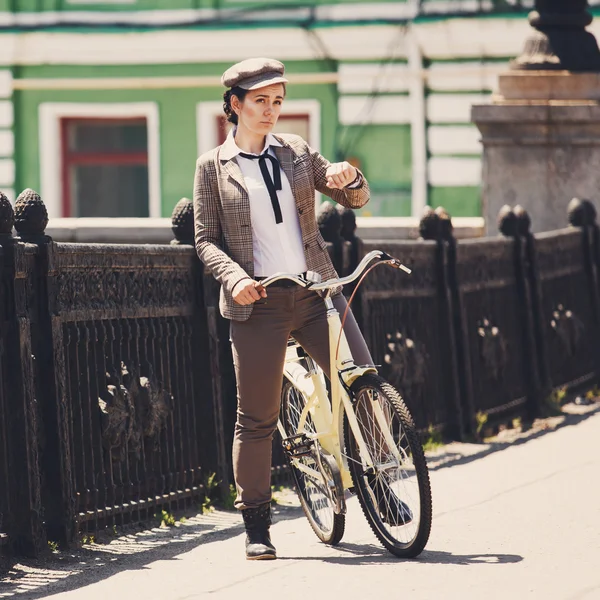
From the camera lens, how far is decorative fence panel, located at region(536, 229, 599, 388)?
1111cm

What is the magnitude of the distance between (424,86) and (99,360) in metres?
12.1

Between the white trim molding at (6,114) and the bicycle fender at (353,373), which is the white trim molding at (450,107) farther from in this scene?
the bicycle fender at (353,373)

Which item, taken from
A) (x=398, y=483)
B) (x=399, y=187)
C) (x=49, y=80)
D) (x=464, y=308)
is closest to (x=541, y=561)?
(x=398, y=483)

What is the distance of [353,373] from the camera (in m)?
6.28

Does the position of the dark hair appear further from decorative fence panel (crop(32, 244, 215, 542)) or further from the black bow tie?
decorative fence panel (crop(32, 244, 215, 542))

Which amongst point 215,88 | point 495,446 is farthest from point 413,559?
point 215,88

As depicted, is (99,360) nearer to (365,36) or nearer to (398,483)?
(398,483)

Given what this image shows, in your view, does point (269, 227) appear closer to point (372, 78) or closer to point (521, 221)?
point (521, 221)

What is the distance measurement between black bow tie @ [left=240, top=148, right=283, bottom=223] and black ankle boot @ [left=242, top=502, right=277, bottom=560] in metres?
1.08

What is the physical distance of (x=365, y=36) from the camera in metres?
18.8

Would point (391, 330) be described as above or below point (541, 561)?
above

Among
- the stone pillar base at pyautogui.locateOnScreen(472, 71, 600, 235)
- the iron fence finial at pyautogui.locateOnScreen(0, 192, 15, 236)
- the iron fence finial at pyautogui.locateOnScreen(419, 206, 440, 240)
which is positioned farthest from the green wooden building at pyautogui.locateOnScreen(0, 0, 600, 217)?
the iron fence finial at pyautogui.locateOnScreen(0, 192, 15, 236)

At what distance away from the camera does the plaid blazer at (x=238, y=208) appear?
249 inches

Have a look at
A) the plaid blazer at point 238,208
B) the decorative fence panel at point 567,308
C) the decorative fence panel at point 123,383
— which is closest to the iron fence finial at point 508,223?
the decorative fence panel at point 567,308
